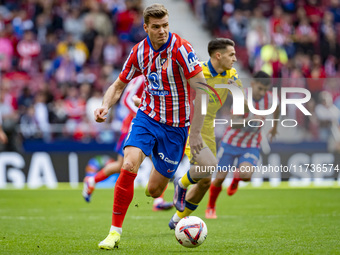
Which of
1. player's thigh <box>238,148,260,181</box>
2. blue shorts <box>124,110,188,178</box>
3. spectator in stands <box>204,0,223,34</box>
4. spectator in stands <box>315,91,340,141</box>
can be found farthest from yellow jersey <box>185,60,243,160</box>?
spectator in stands <box>204,0,223,34</box>

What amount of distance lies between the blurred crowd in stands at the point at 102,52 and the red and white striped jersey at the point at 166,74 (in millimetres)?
8727

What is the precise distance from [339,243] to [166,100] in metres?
2.28

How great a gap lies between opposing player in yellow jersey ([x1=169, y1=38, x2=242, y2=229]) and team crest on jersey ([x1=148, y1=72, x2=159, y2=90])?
50.0 inches

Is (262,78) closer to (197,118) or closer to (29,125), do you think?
(197,118)

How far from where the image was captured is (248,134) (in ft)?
31.6

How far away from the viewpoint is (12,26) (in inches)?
762

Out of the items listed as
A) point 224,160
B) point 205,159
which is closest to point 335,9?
point 224,160

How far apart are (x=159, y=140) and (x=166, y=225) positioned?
2.25 m

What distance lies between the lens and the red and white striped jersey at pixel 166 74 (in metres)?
6.62

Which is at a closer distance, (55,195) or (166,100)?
(166,100)

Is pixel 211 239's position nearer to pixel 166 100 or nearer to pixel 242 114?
pixel 166 100

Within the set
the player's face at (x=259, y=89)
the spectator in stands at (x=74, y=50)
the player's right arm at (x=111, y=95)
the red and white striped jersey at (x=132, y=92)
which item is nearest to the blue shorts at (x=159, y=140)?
the player's right arm at (x=111, y=95)

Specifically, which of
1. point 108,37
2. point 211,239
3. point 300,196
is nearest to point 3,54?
point 108,37

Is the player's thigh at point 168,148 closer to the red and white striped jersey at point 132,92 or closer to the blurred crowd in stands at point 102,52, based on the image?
the red and white striped jersey at point 132,92
